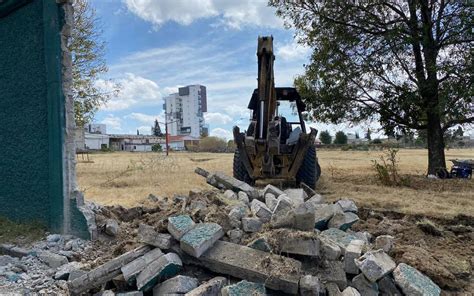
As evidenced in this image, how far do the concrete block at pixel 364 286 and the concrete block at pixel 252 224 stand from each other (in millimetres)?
1034

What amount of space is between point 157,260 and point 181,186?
5.62 metres

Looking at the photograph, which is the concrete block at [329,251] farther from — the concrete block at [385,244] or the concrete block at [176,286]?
the concrete block at [176,286]

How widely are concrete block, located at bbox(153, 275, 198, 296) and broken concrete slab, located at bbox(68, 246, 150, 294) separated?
0.43 metres

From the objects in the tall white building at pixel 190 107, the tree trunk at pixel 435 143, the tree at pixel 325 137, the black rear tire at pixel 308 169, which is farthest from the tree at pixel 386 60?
the tall white building at pixel 190 107

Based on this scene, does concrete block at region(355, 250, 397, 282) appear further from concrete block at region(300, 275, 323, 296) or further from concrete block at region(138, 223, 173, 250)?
concrete block at region(138, 223, 173, 250)

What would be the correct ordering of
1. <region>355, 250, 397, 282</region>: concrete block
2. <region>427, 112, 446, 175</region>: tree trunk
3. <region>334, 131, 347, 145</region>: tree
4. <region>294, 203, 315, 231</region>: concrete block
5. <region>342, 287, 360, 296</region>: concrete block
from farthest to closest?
<region>334, 131, 347, 145</region>: tree < <region>427, 112, 446, 175</region>: tree trunk < <region>294, 203, 315, 231</region>: concrete block < <region>355, 250, 397, 282</region>: concrete block < <region>342, 287, 360, 296</region>: concrete block

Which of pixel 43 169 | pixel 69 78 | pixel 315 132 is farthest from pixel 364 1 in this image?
pixel 43 169

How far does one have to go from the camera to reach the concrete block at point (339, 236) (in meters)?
3.86

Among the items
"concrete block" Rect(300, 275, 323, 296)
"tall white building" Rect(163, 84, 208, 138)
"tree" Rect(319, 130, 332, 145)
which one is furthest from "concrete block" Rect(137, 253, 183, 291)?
"tall white building" Rect(163, 84, 208, 138)

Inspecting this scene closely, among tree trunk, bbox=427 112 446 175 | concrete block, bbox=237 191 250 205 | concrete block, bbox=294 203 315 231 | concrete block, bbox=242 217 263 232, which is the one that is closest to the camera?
concrete block, bbox=294 203 315 231

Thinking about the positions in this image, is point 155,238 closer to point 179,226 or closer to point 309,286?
point 179,226

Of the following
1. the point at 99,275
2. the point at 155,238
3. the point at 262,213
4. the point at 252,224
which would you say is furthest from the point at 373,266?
A: the point at 99,275

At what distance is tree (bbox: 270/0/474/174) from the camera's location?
1027cm

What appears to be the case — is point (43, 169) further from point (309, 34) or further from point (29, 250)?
point (309, 34)
